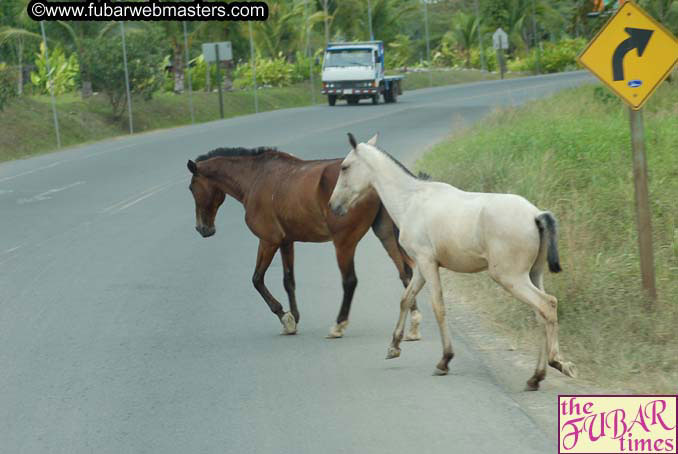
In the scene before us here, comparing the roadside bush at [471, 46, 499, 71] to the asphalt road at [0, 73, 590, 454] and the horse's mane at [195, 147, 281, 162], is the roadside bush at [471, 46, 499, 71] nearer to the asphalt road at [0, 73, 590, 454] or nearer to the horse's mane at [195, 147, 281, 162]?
the asphalt road at [0, 73, 590, 454]

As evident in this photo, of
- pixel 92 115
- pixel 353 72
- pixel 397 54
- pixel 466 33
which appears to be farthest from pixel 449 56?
pixel 92 115

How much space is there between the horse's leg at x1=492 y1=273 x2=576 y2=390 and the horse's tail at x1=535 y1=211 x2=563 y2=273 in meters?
0.22

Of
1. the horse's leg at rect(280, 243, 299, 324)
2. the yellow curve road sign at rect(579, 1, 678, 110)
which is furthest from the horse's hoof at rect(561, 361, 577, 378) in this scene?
the horse's leg at rect(280, 243, 299, 324)

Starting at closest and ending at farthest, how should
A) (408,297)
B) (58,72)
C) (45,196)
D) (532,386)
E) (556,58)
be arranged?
(532,386)
(408,297)
(45,196)
(58,72)
(556,58)

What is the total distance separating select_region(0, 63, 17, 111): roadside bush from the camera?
37094 mm

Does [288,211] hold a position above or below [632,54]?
below

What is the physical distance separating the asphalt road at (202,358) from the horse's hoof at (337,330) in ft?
0.24

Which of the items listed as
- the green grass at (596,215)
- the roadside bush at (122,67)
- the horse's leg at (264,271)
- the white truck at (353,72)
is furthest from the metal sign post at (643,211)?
the white truck at (353,72)

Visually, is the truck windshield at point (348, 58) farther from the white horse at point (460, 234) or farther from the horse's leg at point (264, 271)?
the white horse at point (460, 234)

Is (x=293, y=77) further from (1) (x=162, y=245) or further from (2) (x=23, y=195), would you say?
(1) (x=162, y=245)

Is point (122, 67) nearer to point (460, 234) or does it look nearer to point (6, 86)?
point (6, 86)

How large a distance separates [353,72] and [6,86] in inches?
639

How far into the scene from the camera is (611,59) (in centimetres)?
965

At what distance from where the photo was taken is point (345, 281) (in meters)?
9.70
